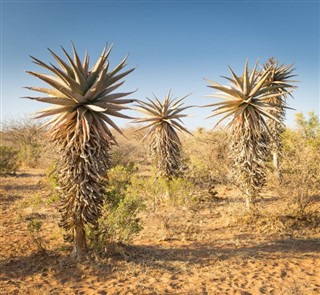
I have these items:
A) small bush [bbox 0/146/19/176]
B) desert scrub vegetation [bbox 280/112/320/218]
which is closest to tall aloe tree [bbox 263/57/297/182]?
desert scrub vegetation [bbox 280/112/320/218]

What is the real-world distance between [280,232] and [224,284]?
4.49 metres

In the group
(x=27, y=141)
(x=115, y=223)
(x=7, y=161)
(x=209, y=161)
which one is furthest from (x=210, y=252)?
(x=27, y=141)

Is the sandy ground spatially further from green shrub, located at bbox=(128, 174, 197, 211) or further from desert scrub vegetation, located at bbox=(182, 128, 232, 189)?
desert scrub vegetation, located at bbox=(182, 128, 232, 189)

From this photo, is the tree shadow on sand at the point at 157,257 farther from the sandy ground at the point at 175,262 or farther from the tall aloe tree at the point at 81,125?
the tall aloe tree at the point at 81,125

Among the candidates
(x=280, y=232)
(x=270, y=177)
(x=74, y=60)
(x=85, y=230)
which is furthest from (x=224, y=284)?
(x=270, y=177)

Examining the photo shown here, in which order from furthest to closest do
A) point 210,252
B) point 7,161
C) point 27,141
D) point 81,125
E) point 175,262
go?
point 27,141
point 7,161
point 210,252
point 175,262
point 81,125

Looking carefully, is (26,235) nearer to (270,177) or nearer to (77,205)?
(77,205)

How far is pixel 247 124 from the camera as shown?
35.0 ft

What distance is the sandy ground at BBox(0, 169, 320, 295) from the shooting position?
624cm

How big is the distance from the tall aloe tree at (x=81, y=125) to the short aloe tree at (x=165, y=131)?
6.58m

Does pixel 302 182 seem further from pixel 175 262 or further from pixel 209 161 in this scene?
pixel 209 161

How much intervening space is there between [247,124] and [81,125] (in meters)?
6.42

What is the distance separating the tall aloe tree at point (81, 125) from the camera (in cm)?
648

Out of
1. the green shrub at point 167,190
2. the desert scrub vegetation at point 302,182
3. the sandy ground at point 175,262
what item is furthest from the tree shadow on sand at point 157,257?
the green shrub at point 167,190
